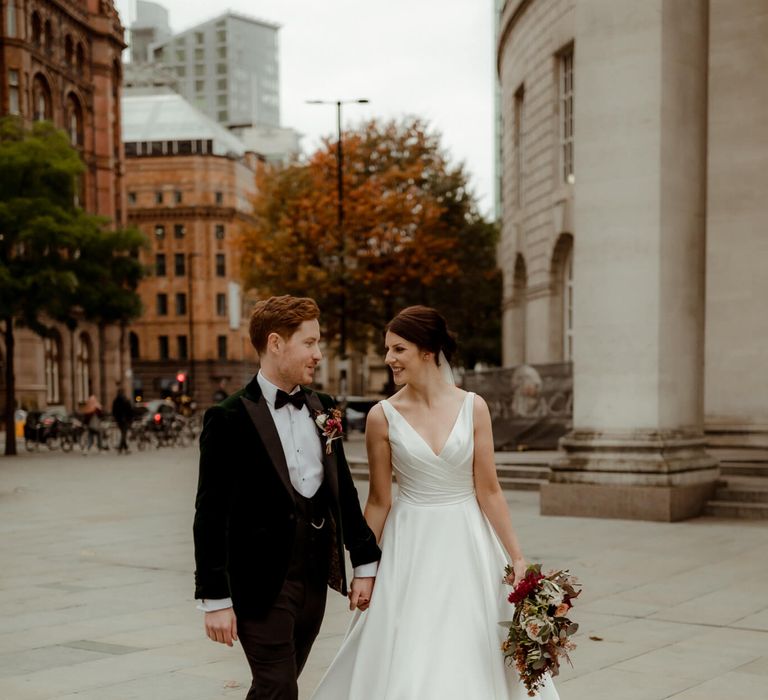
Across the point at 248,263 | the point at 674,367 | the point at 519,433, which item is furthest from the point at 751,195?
the point at 248,263

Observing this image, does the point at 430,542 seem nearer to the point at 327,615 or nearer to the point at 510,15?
the point at 327,615

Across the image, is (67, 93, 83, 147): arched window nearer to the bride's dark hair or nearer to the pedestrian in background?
the pedestrian in background

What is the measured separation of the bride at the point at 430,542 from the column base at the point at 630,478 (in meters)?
8.56

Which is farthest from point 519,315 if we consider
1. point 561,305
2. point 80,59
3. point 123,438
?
point 80,59

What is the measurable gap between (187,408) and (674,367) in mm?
46874

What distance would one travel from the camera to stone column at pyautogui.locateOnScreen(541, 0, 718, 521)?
12867mm

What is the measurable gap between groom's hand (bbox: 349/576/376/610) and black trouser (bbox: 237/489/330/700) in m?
0.24

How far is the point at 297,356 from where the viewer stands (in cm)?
401

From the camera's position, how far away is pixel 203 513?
12.7 feet

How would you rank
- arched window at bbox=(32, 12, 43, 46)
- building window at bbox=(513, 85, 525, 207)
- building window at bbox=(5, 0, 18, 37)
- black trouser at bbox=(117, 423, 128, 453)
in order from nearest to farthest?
black trouser at bbox=(117, 423, 128, 453) < building window at bbox=(513, 85, 525, 207) < building window at bbox=(5, 0, 18, 37) < arched window at bbox=(32, 12, 43, 46)

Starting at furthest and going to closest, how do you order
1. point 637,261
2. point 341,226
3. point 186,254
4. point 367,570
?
point 186,254 < point 341,226 < point 637,261 < point 367,570

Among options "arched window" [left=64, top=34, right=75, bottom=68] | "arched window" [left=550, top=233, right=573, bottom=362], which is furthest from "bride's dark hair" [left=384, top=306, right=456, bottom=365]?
"arched window" [left=64, top=34, right=75, bottom=68]

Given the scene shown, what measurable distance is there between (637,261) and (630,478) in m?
2.41

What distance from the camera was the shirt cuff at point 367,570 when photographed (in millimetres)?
4320
